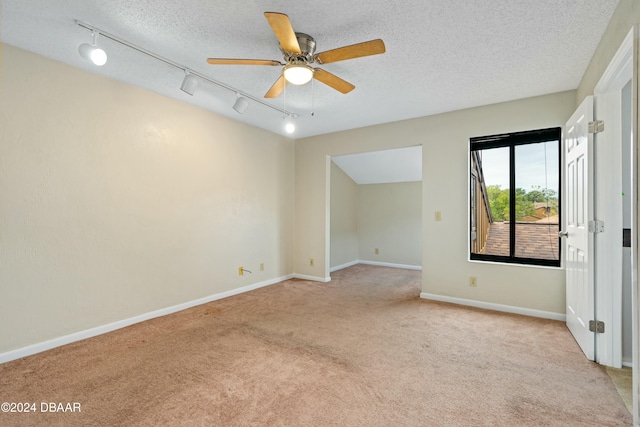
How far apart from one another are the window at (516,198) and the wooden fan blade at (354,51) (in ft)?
7.97

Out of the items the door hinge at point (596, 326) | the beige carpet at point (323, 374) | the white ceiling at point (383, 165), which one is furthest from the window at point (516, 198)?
the white ceiling at point (383, 165)

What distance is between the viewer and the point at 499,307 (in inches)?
134

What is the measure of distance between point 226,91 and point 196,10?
128 centimetres

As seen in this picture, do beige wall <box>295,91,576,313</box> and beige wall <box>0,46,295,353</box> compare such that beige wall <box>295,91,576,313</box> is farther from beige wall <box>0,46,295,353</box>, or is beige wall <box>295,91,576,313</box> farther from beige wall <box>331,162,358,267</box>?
beige wall <box>0,46,295,353</box>

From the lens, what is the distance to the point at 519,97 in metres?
3.26

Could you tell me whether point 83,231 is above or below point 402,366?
above

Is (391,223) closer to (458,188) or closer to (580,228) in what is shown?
(458,188)

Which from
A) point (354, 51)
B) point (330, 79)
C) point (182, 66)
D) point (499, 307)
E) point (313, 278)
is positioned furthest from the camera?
point (313, 278)

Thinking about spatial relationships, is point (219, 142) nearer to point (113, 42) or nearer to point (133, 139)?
point (133, 139)

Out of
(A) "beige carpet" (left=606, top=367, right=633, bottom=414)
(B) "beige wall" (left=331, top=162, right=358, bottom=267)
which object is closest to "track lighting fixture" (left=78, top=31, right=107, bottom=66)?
(A) "beige carpet" (left=606, top=367, right=633, bottom=414)

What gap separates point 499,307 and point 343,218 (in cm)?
346

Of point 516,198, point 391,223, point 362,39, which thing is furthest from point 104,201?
point 391,223

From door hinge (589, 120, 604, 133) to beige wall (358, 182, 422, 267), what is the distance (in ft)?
12.3

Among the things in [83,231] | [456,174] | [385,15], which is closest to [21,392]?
[83,231]
